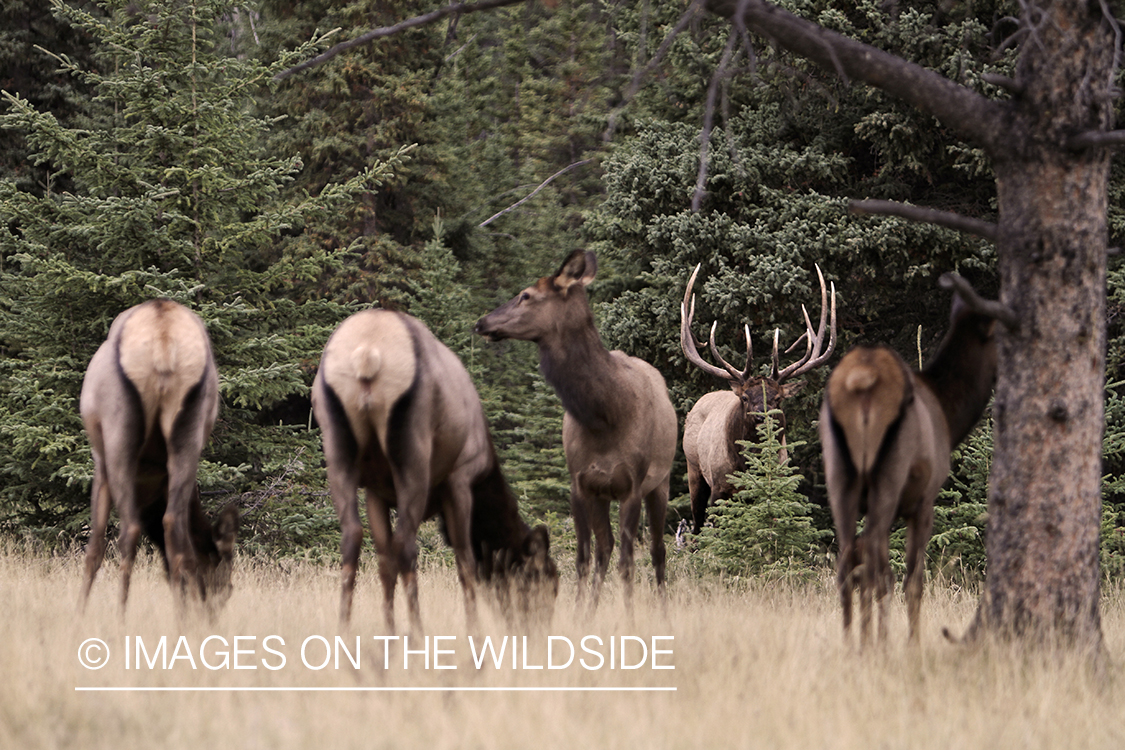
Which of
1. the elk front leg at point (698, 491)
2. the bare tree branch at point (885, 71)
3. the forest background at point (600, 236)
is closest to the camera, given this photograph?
the bare tree branch at point (885, 71)

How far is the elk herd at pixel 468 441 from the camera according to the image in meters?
5.04

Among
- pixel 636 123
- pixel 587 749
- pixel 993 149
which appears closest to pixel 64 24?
pixel 636 123

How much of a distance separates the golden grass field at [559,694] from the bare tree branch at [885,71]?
8.17ft

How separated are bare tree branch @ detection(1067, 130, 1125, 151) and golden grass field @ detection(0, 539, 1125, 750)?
2.31 metres

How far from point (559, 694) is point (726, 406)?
308 inches

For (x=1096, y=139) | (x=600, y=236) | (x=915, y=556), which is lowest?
(x=915, y=556)

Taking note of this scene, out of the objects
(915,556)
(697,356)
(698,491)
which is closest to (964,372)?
(915,556)

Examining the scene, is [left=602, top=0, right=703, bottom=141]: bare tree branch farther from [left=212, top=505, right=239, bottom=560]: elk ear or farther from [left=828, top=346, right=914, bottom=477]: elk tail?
[left=212, top=505, right=239, bottom=560]: elk ear

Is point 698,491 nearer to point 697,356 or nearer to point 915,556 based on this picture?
point 697,356

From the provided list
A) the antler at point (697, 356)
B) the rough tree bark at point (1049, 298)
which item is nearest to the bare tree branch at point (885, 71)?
the rough tree bark at point (1049, 298)

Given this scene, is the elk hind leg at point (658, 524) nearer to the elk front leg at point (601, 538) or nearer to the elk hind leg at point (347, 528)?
the elk front leg at point (601, 538)

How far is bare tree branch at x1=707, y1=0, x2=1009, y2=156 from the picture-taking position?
5.01m

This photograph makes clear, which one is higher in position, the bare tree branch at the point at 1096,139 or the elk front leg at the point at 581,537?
the bare tree branch at the point at 1096,139

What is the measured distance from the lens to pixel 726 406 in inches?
458
